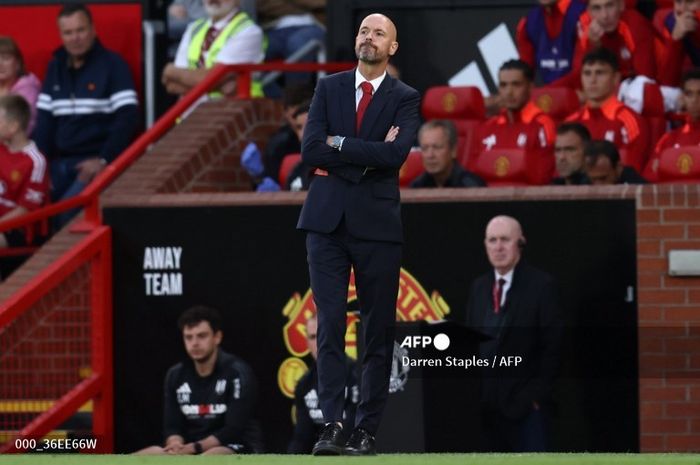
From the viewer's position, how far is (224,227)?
12102 millimetres

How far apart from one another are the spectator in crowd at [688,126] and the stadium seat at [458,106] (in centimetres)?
155

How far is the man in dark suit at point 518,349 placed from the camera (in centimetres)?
1115

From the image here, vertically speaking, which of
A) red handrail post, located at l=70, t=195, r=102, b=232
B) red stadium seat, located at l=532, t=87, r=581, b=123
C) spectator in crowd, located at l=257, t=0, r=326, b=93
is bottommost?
red handrail post, located at l=70, t=195, r=102, b=232

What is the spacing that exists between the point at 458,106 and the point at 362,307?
5169mm

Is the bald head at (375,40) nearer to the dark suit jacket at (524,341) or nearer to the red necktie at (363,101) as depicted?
A: the red necktie at (363,101)

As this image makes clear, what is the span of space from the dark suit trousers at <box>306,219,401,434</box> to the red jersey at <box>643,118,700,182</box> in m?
4.10

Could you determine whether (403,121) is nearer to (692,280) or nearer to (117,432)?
(692,280)

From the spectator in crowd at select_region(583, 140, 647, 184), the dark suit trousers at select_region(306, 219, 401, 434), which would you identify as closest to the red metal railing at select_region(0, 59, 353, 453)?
the spectator in crowd at select_region(583, 140, 647, 184)

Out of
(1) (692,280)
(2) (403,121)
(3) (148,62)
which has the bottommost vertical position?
(1) (692,280)

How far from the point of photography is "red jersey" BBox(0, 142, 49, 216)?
43.3ft

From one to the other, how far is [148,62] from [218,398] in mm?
4123

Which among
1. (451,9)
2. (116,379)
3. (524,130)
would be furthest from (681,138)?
(116,379)

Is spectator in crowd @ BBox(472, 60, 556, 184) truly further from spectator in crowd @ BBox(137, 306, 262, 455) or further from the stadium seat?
spectator in crowd @ BBox(137, 306, 262, 455)

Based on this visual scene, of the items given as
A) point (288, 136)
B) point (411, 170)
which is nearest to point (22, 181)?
point (288, 136)
